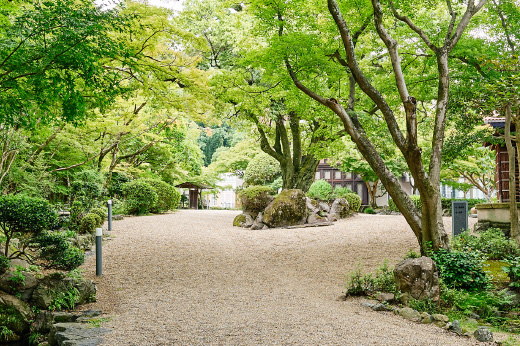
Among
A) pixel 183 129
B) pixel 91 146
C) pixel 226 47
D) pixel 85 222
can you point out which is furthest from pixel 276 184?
pixel 85 222

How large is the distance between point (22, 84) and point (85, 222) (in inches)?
241

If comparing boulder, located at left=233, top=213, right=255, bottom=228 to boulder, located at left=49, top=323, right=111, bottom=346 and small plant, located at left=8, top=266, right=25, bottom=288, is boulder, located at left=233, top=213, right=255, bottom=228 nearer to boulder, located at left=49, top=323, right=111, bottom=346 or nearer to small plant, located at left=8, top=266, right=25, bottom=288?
small plant, located at left=8, top=266, right=25, bottom=288

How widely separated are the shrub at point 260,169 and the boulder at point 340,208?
12.1 meters

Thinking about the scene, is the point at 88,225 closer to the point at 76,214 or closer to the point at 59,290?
the point at 76,214

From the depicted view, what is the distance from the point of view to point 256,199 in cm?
1499

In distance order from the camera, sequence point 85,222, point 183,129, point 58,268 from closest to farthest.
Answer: point 58,268 < point 85,222 < point 183,129

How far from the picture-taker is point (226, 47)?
16500mm

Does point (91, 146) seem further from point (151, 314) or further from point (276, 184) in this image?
point (276, 184)

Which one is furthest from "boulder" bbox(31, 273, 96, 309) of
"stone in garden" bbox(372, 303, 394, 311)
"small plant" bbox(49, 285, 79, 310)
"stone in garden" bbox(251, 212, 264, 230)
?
"stone in garden" bbox(251, 212, 264, 230)

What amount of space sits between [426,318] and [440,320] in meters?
0.18

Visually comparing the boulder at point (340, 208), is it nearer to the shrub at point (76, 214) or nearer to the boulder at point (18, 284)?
the shrub at point (76, 214)

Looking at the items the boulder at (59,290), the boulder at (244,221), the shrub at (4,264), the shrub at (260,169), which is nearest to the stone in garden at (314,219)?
the boulder at (244,221)

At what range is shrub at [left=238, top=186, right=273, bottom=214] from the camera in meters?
15.0

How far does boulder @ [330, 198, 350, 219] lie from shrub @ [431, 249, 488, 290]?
9250 millimetres
